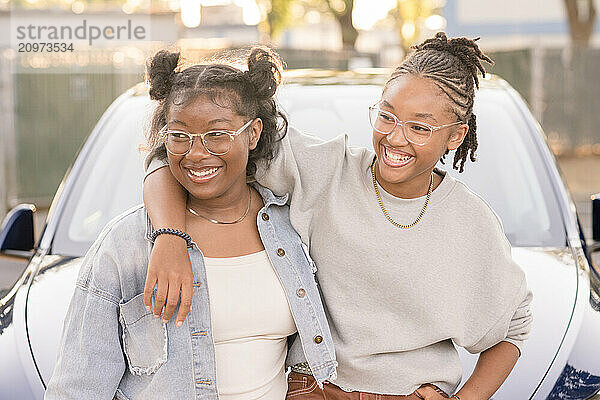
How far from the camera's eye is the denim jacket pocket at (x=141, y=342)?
193 centimetres

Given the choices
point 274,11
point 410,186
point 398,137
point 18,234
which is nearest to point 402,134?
point 398,137

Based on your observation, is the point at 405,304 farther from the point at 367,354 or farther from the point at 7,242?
the point at 7,242

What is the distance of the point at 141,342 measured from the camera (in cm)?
194

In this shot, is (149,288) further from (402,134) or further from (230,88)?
(402,134)

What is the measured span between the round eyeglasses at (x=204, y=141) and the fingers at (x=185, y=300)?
11.2 inches

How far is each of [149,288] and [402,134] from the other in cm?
65

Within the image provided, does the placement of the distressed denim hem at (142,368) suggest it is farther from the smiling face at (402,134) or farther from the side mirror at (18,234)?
the side mirror at (18,234)

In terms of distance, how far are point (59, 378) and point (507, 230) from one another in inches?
72.1

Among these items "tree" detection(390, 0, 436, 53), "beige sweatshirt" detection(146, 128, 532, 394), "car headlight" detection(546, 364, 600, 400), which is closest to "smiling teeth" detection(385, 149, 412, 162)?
"beige sweatshirt" detection(146, 128, 532, 394)

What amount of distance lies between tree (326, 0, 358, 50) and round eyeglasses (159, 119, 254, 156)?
14699 mm

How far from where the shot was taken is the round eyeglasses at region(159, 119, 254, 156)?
197cm

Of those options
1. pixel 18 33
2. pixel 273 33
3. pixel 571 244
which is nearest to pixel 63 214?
pixel 571 244

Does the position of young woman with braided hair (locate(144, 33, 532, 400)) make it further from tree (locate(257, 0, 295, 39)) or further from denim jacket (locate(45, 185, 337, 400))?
tree (locate(257, 0, 295, 39))

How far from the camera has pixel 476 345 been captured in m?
2.13
